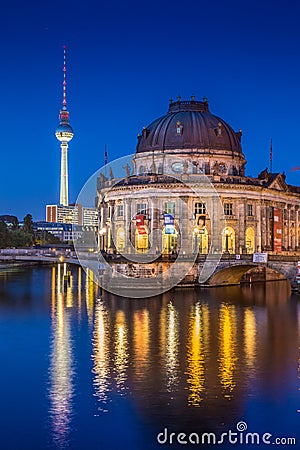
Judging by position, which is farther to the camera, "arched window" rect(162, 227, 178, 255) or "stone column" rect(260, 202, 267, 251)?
"stone column" rect(260, 202, 267, 251)

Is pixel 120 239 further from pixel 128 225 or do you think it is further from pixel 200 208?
pixel 200 208

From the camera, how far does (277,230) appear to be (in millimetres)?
123875

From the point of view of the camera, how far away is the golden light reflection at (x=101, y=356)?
43.2 metres

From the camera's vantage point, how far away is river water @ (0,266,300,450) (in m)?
36.1

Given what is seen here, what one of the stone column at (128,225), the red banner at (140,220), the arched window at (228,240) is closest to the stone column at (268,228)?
the arched window at (228,240)

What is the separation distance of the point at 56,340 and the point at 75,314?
14909 millimetres

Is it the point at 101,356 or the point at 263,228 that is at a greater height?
the point at 263,228

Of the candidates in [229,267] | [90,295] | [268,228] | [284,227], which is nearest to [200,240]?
[268,228]

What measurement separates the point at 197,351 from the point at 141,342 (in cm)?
550

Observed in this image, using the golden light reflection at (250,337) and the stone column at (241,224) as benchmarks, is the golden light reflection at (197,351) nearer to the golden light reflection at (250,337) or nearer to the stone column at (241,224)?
the golden light reflection at (250,337)

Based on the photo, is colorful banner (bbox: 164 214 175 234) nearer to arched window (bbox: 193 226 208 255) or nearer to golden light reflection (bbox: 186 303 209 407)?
arched window (bbox: 193 226 208 255)

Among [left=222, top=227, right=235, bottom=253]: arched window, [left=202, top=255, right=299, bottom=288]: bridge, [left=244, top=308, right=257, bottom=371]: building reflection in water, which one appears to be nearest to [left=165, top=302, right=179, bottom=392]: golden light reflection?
[left=244, top=308, right=257, bottom=371]: building reflection in water

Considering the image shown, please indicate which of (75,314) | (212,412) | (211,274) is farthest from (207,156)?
(212,412)

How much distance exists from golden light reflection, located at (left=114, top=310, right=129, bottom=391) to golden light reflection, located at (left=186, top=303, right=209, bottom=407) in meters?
4.27
